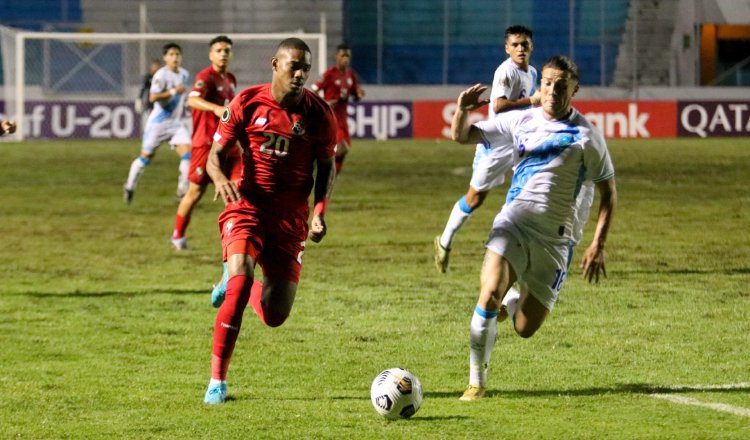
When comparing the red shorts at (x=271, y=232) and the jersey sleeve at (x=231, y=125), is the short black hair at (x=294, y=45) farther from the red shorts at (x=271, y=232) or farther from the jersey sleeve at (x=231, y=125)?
the red shorts at (x=271, y=232)

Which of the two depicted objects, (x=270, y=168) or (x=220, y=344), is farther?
(x=270, y=168)

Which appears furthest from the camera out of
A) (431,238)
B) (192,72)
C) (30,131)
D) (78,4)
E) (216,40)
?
(78,4)

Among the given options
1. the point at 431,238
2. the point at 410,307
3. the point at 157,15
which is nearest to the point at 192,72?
the point at 157,15

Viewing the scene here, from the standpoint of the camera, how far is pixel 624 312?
395 inches

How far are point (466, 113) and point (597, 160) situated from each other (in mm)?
756

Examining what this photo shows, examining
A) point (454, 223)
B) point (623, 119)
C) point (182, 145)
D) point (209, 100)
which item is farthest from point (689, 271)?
point (623, 119)

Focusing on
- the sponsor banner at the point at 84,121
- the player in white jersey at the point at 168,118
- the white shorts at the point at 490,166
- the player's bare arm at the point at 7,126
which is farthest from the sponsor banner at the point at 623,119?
the player's bare arm at the point at 7,126

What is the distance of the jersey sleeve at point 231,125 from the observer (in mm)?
7301

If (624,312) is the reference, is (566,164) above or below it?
above

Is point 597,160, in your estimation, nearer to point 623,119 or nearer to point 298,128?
point 298,128

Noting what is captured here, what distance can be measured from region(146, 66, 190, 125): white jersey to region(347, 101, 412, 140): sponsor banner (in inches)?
691

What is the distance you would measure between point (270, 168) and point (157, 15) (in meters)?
33.9

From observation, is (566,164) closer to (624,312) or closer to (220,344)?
(220,344)

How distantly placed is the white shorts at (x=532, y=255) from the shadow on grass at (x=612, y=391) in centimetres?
48
